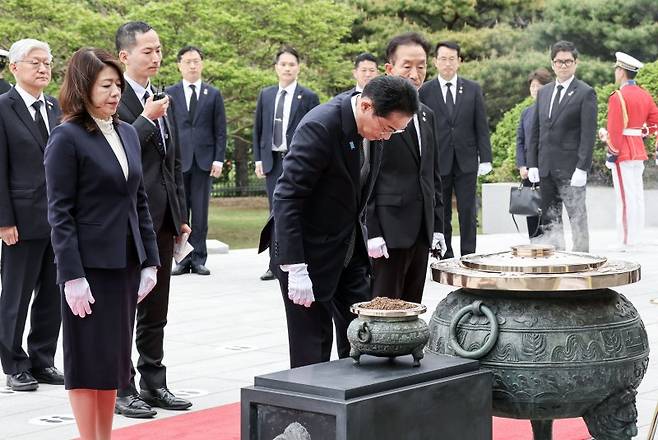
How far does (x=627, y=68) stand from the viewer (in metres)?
11.5

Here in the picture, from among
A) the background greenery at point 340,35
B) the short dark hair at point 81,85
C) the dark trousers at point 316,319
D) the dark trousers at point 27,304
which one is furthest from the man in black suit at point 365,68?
the background greenery at point 340,35

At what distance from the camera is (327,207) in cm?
450

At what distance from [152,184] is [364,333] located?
5.91ft

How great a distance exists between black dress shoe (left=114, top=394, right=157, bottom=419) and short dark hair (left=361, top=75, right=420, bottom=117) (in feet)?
6.27

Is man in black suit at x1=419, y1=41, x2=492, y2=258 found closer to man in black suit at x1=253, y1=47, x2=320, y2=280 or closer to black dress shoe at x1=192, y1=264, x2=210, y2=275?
man in black suit at x1=253, y1=47, x2=320, y2=280

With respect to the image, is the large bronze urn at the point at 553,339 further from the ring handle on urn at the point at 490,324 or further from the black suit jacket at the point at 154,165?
the black suit jacket at the point at 154,165

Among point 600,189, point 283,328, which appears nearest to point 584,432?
point 283,328

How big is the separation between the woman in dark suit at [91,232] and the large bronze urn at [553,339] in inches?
47.9

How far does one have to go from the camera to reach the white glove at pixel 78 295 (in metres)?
4.19

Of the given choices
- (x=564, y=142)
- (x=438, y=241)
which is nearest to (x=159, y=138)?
(x=438, y=241)

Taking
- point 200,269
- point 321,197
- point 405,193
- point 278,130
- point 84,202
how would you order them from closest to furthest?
point 84,202 < point 321,197 < point 405,193 < point 278,130 < point 200,269

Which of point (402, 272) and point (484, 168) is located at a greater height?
point (484, 168)

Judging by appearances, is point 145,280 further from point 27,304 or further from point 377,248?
point 27,304

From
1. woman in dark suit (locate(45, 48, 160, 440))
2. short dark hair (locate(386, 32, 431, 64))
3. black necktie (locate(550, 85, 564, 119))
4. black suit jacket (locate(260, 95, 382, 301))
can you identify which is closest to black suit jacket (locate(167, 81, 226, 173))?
black necktie (locate(550, 85, 564, 119))
